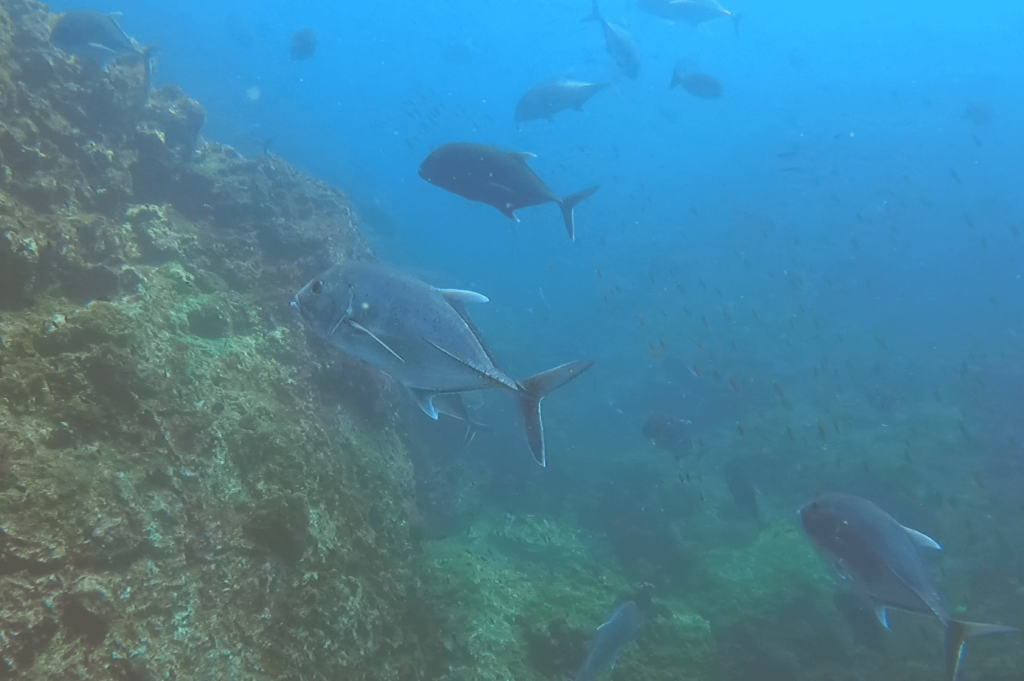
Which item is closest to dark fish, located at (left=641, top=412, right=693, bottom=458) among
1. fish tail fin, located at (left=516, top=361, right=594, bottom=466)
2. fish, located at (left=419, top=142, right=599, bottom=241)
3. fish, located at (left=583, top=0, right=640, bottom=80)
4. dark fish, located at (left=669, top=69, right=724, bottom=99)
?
fish, located at (left=419, top=142, right=599, bottom=241)

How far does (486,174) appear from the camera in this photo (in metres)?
4.38

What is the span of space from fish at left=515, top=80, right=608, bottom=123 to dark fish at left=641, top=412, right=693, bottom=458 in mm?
6951

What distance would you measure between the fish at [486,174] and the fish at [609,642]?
4.06 meters

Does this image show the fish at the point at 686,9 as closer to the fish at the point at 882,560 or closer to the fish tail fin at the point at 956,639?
the fish at the point at 882,560

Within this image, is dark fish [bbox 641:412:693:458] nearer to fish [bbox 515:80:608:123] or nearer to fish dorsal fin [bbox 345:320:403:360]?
fish [bbox 515:80:608:123]

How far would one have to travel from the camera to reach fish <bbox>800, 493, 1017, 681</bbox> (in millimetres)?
3514

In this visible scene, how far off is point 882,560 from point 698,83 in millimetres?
13224

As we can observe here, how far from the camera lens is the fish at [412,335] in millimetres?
2389

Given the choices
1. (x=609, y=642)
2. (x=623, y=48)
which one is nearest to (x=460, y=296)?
(x=609, y=642)

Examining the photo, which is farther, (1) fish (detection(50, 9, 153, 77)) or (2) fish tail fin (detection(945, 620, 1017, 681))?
(1) fish (detection(50, 9, 153, 77))

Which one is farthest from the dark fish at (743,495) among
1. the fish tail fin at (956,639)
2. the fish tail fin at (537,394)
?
the fish tail fin at (537,394)

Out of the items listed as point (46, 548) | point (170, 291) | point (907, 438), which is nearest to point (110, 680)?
point (46, 548)

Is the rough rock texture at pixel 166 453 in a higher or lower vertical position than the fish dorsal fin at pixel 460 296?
lower

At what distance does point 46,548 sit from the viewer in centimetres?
219
